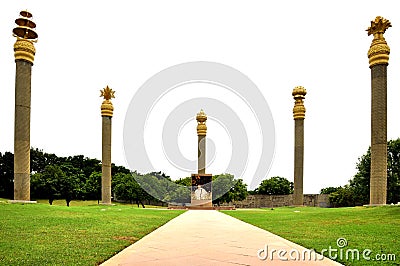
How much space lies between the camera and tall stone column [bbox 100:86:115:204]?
91.5 ft

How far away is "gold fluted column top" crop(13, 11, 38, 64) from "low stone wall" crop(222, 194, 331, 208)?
3142 centimetres

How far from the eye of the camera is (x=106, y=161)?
2819 centimetres

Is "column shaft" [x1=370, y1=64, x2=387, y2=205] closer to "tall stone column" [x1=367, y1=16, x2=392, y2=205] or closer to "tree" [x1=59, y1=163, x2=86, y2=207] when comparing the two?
"tall stone column" [x1=367, y1=16, x2=392, y2=205]

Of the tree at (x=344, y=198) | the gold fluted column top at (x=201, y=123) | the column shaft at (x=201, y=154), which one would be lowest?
the tree at (x=344, y=198)

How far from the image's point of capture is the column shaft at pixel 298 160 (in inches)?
1063

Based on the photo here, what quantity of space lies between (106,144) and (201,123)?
902 centimetres

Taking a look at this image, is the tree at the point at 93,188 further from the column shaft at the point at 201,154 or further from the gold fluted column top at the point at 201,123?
the gold fluted column top at the point at 201,123

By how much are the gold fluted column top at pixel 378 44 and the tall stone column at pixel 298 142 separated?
28.7 feet

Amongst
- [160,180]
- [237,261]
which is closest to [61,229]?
[237,261]

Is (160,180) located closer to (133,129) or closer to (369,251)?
(133,129)

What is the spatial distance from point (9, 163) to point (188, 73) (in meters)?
30.2

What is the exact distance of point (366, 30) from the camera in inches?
768

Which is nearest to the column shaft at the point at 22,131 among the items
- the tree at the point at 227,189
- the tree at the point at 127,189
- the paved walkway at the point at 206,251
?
the paved walkway at the point at 206,251

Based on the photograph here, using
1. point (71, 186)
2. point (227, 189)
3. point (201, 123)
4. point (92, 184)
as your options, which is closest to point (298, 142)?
point (201, 123)
